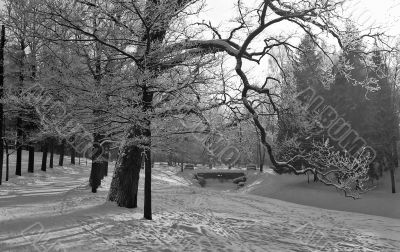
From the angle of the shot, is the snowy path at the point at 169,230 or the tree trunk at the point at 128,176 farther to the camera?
the tree trunk at the point at 128,176

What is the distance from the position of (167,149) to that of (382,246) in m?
6.04

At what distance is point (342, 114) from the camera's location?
28.5 m

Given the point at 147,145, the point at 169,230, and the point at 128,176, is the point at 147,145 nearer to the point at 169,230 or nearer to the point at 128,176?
the point at 128,176

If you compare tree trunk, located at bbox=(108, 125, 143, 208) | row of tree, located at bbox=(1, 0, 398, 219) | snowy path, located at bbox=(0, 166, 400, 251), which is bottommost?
Result: snowy path, located at bbox=(0, 166, 400, 251)

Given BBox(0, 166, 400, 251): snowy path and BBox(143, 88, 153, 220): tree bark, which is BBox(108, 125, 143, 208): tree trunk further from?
BBox(143, 88, 153, 220): tree bark

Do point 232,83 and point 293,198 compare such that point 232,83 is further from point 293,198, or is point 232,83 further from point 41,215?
point 293,198

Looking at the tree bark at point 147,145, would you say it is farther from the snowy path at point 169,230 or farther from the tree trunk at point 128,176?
the tree trunk at point 128,176

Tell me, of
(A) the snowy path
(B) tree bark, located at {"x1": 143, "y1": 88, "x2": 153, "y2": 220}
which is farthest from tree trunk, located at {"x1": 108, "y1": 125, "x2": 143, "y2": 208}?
(B) tree bark, located at {"x1": 143, "y1": 88, "x2": 153, "y2": 220}

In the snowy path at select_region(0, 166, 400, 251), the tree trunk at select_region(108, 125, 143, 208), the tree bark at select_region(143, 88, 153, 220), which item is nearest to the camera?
the snowy path at select_region(0, 166, 400, 251)

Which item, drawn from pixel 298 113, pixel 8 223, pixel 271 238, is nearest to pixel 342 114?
pixel 298 113

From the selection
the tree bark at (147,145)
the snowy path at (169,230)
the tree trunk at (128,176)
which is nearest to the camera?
the snowy path at (169,230)

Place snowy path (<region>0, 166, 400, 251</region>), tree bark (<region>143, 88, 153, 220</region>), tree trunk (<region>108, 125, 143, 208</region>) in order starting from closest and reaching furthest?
1. snowy path (<region>0, 166, 400, 251</region>)
2. tree bark (<region>143, 88, 153, 220</region>)
3. tree trunk (<region>108, 125, 143, 208</region>)

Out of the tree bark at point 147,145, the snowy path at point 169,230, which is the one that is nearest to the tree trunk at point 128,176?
the snowy path at point 169,230

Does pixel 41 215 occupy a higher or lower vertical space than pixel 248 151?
lower
